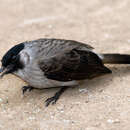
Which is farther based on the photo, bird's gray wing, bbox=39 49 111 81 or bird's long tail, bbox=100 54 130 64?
bird's long tail, bbox=100 54 130 64

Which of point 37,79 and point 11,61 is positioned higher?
point 11,61

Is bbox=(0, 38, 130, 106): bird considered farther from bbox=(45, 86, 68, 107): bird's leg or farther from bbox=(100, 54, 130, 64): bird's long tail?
bbox=(100, 54, 130, 64): bird's long tail

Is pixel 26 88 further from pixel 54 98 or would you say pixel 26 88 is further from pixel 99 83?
pixel 99 83

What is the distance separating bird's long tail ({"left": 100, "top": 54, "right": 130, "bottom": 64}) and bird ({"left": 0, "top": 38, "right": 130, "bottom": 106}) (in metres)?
0.33

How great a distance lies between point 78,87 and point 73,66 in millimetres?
454

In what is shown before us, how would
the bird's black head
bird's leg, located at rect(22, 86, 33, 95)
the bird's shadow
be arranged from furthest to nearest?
bird's leg, located at rect(22, 86, 33, 95)
the bird's shadow
the bird's black head

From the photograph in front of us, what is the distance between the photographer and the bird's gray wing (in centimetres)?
626

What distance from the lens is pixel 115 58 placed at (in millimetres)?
6910

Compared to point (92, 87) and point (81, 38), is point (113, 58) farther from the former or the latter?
Answer: point (81, 38)

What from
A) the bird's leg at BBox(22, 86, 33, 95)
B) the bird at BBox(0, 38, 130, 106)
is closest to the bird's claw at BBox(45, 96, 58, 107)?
the bird at BBox(0, 38, 130, 106)

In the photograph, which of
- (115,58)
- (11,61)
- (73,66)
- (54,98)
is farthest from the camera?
(115,58)

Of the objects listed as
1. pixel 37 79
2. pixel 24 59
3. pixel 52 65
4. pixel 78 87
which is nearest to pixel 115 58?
pixel 78 87

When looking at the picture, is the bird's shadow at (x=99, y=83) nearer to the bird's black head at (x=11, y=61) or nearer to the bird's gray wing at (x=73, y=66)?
the bird's gray wing at (x=73, y=66)

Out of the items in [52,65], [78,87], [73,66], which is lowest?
[78,87]
